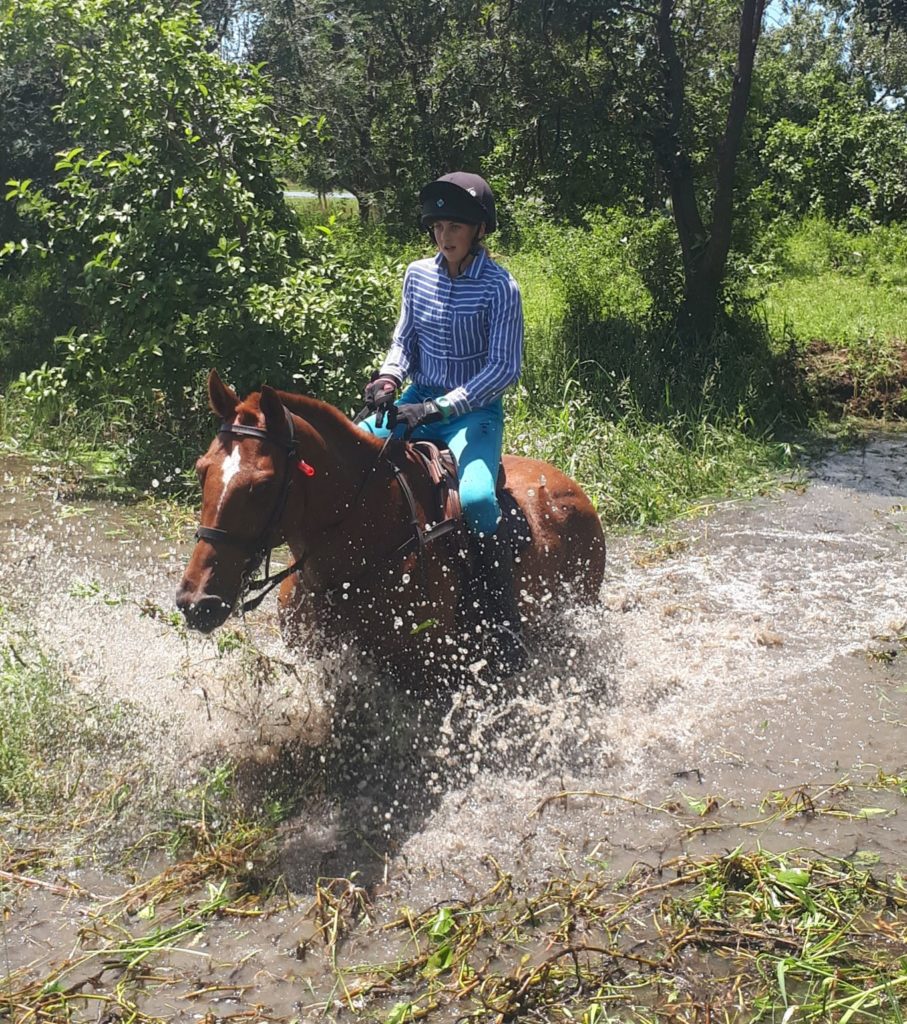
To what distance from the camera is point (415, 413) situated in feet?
15.1

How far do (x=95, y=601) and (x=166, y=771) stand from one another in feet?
5.59

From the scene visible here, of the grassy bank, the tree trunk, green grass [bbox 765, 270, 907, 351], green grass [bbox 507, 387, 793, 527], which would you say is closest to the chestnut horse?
green grass [bbox 507, 387, 793, 527]

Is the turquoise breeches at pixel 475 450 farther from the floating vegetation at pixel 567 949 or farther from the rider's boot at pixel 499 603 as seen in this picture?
the floating vegetation at pixel 567 949

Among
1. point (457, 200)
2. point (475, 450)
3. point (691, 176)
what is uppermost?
point (691, 176)

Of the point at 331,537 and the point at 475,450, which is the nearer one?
the point at 331,537

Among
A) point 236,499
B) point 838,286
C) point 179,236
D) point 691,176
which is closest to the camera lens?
point 236,499

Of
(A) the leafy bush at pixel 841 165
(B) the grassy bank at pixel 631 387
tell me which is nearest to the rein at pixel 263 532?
(B) the grassy bank at pixel 631 387

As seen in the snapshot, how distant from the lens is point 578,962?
3.61 metres

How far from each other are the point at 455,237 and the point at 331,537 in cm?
158

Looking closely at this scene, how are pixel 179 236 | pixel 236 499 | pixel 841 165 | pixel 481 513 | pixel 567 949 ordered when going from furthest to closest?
pixel 841 165, pixel 179 236, pixel 481 513, pixel 236 499, pixel 567 949

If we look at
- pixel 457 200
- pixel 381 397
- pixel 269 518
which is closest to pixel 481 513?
pixel 381 397

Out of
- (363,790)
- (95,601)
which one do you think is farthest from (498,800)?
(95,601)

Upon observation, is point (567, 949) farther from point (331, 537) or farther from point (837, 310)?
point (837, 310)

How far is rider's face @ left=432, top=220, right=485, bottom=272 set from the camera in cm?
488
